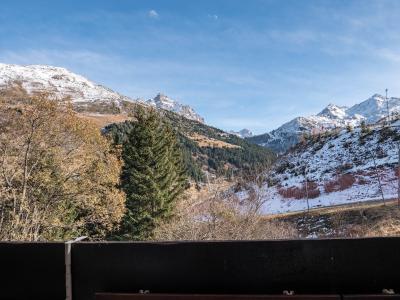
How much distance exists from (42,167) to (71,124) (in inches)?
127

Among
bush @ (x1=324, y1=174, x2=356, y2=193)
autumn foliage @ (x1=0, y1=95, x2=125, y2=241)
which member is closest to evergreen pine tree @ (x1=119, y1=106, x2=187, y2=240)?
autumn foliage @ (x1=0, y1=95, x2=125, y2=241)

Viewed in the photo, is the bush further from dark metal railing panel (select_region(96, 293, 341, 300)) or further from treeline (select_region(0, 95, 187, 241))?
dark metal railing panel (select_region(96, 293, 341, 300))

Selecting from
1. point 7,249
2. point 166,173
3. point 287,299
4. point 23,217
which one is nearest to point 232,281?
point 287,299

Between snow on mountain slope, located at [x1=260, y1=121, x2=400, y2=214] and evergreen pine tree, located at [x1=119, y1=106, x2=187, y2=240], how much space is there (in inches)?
650

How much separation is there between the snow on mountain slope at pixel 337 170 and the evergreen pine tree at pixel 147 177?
16.5m

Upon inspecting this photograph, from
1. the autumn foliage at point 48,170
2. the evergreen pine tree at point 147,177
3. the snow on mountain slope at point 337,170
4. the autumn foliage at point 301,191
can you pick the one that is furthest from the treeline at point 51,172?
the autumn foliage at point 301,191

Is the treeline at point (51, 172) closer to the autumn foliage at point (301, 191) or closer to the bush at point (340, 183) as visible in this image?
the autumn foliage at point (301, 191)

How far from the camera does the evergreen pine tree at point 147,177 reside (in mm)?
42000

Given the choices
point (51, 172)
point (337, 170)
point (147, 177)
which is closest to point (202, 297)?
point (51, 172)

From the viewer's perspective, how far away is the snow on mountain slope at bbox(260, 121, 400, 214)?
64.5 m

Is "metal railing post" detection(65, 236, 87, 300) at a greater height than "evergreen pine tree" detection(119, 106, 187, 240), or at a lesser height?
→ lesser

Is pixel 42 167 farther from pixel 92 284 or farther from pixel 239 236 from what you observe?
pixel 92 284

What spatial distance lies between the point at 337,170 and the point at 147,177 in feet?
144

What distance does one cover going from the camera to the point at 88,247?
5.50 m
